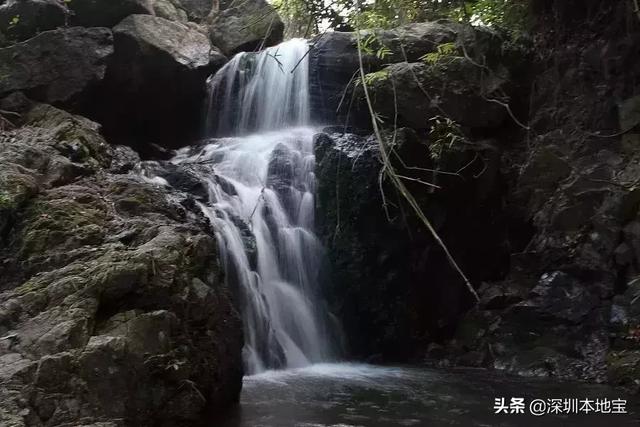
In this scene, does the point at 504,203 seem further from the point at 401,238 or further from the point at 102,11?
the point at 102,11

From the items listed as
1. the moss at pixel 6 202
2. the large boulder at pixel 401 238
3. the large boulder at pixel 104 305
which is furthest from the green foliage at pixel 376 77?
the moss at pixel 6 202

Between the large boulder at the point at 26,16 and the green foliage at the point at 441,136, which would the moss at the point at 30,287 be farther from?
the large boulder at the point at 26,16

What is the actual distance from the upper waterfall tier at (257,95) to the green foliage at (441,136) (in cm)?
294

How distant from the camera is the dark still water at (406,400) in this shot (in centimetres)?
511

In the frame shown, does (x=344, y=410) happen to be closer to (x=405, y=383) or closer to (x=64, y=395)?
(x=405, y=383)

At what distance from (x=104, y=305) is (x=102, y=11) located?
7555mm

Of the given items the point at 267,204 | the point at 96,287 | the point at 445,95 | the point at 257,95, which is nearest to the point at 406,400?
the point at 96,287

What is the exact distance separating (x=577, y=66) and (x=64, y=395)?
852cm

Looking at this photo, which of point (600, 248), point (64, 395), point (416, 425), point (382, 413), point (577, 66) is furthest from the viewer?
point (577, 66)

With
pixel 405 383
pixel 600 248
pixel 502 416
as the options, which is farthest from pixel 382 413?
pixel 600 248

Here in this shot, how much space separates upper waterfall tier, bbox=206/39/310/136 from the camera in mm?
11664

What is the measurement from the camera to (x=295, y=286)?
8.71 m

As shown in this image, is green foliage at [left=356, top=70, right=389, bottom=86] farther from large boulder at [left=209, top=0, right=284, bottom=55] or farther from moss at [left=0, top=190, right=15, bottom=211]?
large boulder at [left=209, top=0, right=284, bottom=55]

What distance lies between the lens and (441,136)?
9.31m
